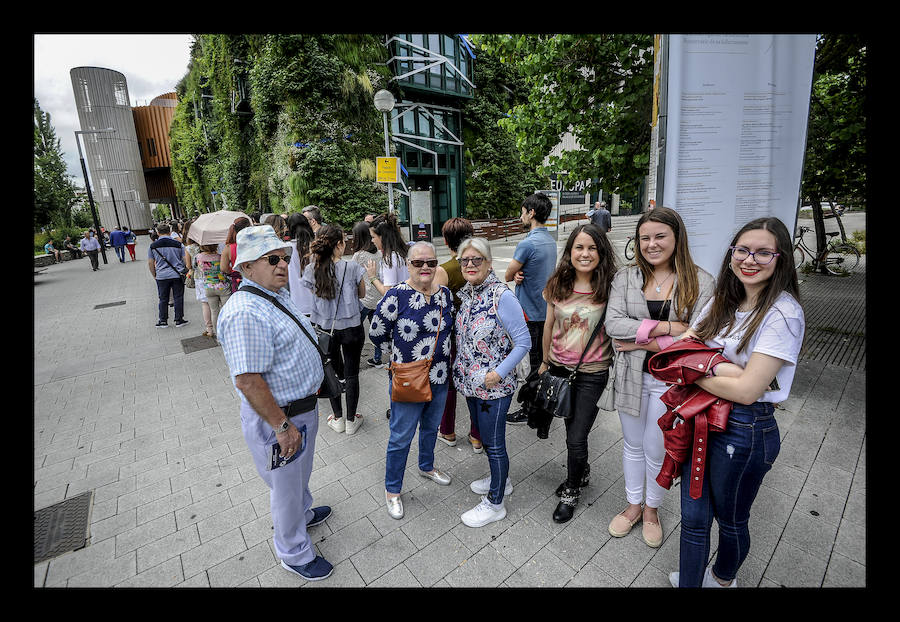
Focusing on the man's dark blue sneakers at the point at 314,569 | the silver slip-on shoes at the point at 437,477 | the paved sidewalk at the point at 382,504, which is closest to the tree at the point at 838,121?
the paved sidewalk at the point at 382,504

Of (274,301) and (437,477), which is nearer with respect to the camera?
(274,301)

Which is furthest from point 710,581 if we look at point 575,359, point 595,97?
point 595,97

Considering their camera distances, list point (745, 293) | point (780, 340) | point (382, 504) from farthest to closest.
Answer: point (382, 504), point (745, 293), point (780, 340)

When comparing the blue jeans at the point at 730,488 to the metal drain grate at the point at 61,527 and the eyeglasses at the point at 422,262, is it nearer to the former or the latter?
the eyeglasses at the point at 422,262

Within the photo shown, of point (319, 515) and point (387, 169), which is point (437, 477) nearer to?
point (319, 515)

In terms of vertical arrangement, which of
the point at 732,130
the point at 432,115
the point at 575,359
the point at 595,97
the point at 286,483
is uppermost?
the point at 432,115

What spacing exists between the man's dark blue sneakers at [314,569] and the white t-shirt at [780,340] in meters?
2.49

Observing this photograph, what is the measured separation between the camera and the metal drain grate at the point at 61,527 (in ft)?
9.22

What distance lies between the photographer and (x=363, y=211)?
1672 centimetres

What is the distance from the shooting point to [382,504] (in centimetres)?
316

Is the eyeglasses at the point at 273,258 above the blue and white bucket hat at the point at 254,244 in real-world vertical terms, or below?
below

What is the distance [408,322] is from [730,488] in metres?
1.92

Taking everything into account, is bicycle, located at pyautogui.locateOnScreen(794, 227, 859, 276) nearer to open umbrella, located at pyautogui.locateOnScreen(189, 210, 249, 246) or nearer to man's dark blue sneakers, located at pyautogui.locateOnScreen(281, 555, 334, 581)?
man's dark blue sneakers, located at pyautogui.locateOnScreen(281, 555, 334, 581)
